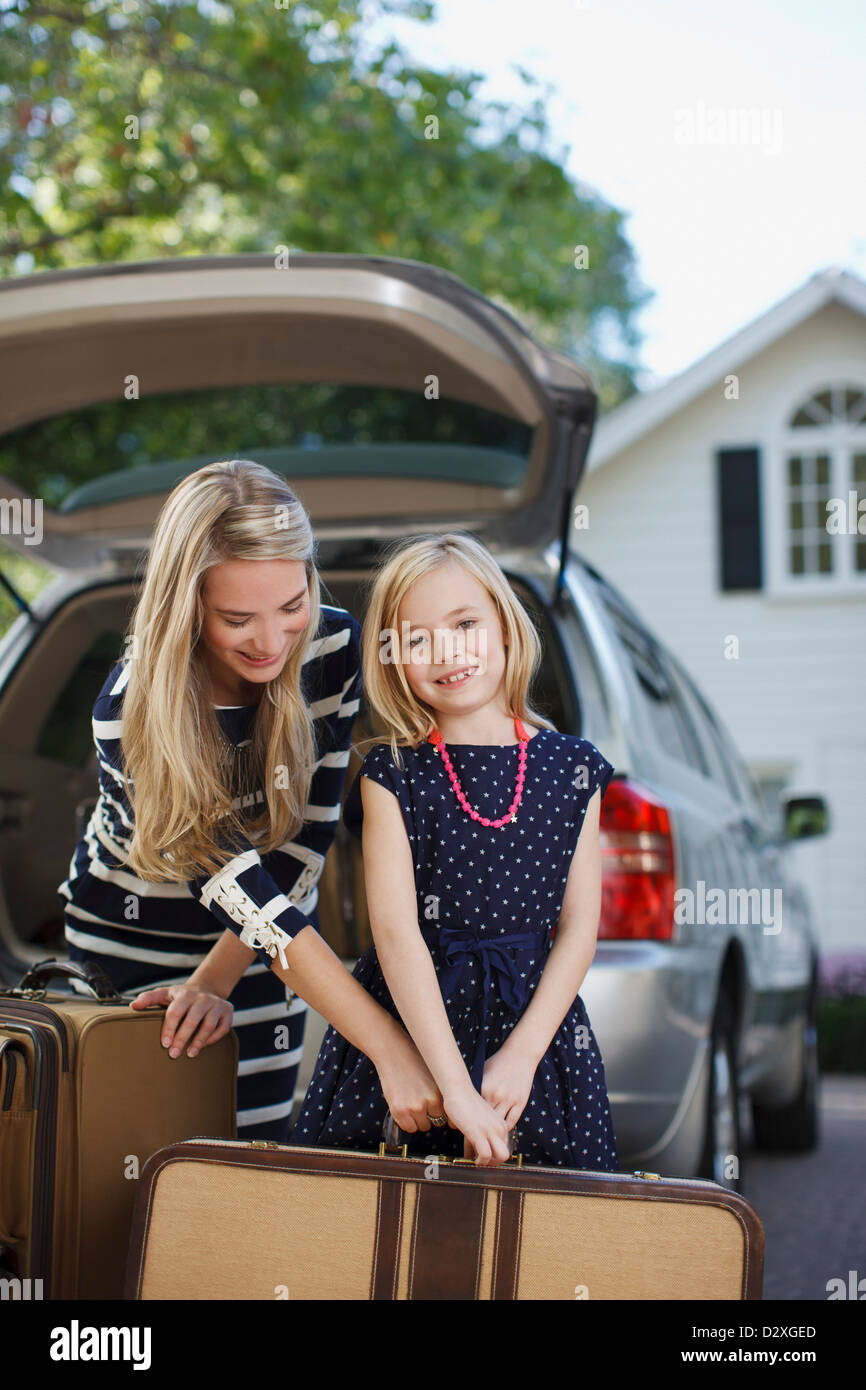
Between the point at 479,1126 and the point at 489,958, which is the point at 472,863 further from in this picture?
the point at 479,1126

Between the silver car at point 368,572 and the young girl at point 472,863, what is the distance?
623 millimetres

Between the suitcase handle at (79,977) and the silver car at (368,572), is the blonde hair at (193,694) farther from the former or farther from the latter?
the silver car at (368,572)

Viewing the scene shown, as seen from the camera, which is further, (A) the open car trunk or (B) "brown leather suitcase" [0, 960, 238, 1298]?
(A) the open car trunk

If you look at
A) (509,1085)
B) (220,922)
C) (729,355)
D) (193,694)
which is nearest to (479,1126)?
(509,1085)

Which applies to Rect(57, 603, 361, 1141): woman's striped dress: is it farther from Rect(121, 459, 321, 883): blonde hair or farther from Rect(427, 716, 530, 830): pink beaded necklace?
Rect(427, 716, 530, 830): pink beaded necklace

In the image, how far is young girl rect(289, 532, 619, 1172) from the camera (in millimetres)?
2010

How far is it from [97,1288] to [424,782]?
2.92 ft

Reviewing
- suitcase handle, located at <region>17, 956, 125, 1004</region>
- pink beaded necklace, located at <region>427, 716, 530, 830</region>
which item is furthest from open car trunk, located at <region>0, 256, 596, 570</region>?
suitcase handle, located at <region>17, 956, 125, 1004</region>

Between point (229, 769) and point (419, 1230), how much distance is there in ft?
2.62

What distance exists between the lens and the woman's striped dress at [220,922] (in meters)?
2.37

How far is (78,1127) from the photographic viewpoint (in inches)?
78.5

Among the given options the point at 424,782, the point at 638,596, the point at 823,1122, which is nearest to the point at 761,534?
the point at 638,596

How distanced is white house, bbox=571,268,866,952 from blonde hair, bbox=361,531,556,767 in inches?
437

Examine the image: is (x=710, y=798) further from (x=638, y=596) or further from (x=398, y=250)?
(x=638, y=596)
